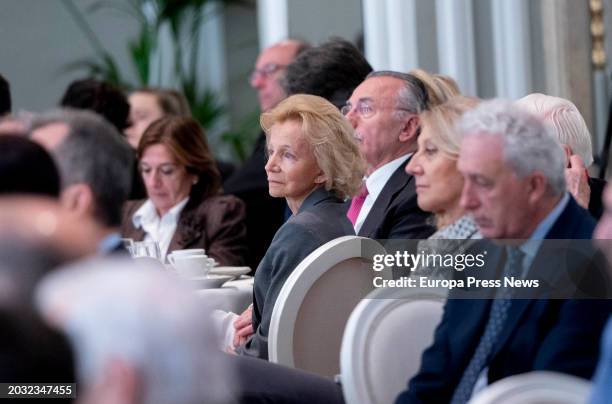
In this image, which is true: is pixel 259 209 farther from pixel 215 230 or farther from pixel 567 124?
pixel 567 124

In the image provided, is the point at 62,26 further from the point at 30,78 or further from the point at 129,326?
the point at 129,326

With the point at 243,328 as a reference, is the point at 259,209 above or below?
below

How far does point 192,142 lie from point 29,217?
3694 mm

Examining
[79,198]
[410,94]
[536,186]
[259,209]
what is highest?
[79,198]

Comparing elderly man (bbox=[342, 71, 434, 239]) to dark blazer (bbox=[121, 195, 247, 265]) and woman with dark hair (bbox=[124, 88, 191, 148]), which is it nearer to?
dark blazer (bbox=[121, 195, 247, 265])

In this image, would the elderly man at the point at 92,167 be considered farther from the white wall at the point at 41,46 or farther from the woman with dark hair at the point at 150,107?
the white wall at the point at 41,46

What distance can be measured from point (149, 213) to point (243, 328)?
1576mm

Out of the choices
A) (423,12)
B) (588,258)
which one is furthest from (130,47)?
(588,258)

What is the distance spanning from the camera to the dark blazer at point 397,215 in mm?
3949

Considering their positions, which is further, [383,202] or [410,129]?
[410,129]

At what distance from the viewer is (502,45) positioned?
23.5 feet

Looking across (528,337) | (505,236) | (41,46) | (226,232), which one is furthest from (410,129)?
(41,46)

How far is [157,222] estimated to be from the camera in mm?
5512

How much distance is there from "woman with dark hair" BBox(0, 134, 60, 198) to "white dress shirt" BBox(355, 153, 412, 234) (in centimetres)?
221
